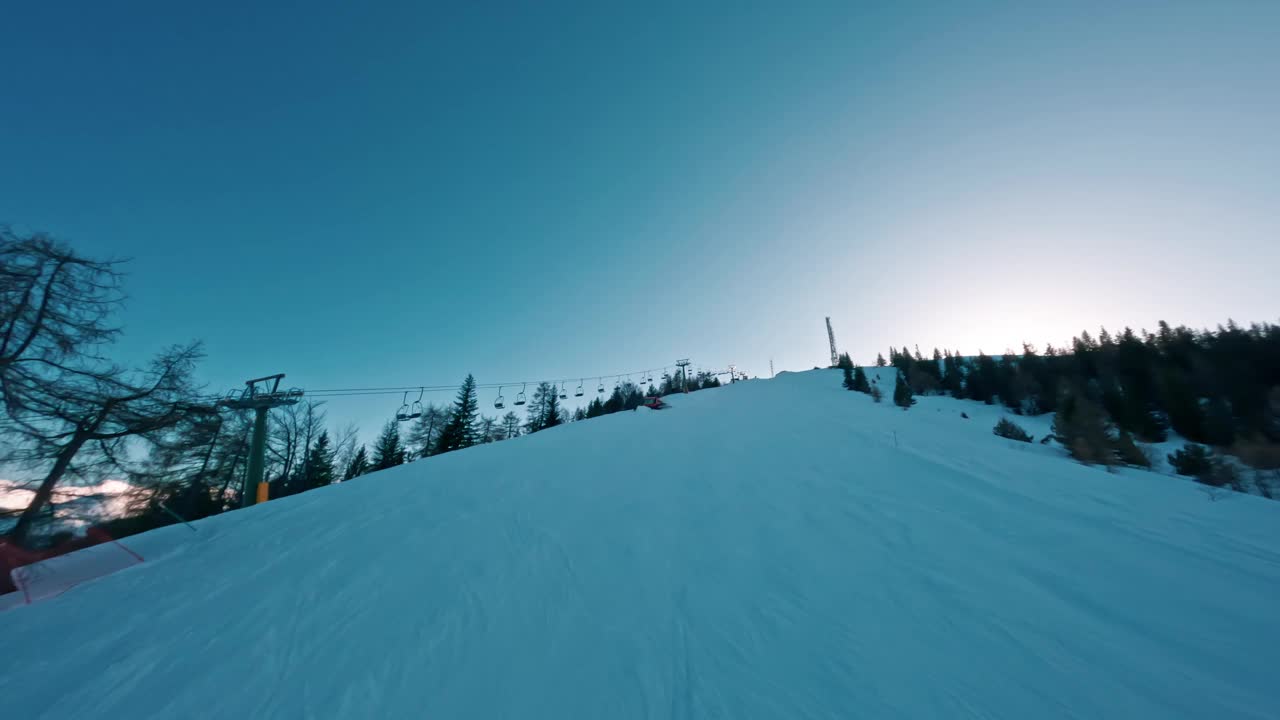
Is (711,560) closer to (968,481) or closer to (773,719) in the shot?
(773,719)

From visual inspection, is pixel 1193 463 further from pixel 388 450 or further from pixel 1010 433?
pixel 388 450

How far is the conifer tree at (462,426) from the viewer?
33969 millimetres

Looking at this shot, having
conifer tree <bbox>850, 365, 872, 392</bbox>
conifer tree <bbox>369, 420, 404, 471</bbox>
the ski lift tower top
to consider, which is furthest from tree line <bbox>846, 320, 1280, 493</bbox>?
conifer tree <bbox>369, 420, 404, 471</bbox>

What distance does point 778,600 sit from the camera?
424 centimetres

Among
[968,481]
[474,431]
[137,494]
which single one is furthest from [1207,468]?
[474,431]

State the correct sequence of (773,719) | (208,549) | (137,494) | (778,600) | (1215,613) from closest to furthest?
1. (773,719)
2. (1215,613)
3. (778,600)
4. (208,549)
5. (137,494)

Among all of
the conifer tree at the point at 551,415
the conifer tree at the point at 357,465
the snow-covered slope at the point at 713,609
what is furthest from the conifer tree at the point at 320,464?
the snow-covered slope at the point at 713,609

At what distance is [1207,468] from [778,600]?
12947mm

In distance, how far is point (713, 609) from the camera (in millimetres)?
4184

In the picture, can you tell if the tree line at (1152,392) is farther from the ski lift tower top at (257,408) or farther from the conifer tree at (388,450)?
the conifer tree at (388,450)

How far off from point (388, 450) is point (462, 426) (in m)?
8.88

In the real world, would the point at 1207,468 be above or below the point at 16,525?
below

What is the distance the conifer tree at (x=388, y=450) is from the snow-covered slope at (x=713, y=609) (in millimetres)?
33344

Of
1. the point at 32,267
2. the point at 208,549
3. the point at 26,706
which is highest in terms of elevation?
the point at 32,267
